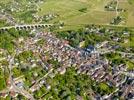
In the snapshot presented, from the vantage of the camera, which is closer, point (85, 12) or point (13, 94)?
point (13, 94)

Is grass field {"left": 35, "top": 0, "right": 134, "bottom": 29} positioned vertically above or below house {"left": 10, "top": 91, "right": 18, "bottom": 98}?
above

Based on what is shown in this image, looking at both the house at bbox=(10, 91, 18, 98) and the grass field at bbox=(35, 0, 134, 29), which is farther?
the grass field at bbox=(35, 0, 134, 29)

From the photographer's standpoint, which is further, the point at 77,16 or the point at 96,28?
the point at 77,16

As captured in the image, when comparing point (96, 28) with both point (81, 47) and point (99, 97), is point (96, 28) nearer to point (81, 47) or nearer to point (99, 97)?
point (81, 47)

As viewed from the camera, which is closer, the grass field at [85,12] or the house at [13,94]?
the house at [13,94]

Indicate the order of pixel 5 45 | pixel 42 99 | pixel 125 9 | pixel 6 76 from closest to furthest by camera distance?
1. pixel 42 99
2. pixel 6 76
3. pixel 5 45
4. pixel 125 9

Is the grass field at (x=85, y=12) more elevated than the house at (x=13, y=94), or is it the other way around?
the grass field at (x=85, y=12)

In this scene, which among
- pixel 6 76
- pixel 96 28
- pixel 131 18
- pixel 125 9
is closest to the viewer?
pixel 6 76

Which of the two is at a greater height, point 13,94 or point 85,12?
point 85,12

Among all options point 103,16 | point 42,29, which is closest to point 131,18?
point 103,16

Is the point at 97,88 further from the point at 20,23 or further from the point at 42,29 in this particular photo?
the point at 20,23
